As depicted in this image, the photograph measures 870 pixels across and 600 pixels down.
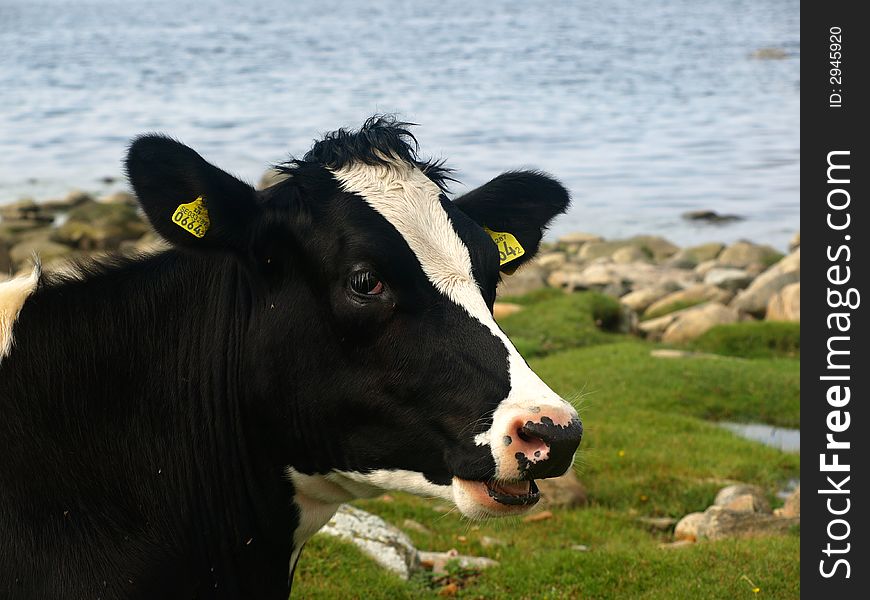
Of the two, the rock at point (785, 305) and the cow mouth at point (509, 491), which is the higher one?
the cow mouth at point (509, 491)

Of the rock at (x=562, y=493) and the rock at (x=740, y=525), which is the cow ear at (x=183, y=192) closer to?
the rock at (x=740, y=525)

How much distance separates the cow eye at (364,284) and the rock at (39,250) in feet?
72.9

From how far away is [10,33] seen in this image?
78.4 meters

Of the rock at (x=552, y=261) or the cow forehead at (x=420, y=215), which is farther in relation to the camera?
the rock at (x=552, y=261)

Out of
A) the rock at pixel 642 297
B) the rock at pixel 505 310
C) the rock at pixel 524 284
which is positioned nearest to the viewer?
the rock at pixel 505 310

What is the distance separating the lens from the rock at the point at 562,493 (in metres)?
9.83

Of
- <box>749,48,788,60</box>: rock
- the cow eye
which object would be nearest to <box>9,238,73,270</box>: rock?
the cow eye

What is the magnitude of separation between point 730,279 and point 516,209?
18274 mm

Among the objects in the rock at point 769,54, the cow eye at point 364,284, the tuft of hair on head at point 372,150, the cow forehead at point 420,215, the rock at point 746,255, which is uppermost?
the tuft of hair on head at point 372,150

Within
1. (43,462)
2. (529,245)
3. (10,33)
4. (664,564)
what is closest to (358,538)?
(664,564)

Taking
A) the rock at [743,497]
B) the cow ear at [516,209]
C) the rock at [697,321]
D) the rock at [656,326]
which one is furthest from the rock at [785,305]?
the cow ear at [516,209]

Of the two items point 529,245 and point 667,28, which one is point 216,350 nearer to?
point 529,245

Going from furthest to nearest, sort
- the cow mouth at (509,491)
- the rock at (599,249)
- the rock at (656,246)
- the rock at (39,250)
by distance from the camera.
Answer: the rock at (656,246), the rock at (599,249), the rock at (39,250), the cow mouth at (509,491)

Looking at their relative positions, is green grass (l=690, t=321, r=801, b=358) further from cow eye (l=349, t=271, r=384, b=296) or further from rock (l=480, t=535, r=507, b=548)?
cow eye (l=349, t=271, r=384, b=296)
